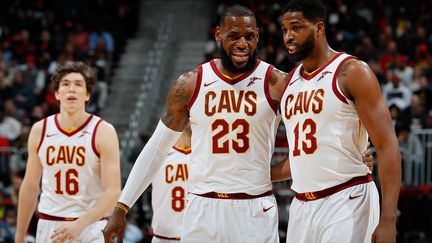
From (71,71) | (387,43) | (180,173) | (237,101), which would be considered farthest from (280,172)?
(387,43)

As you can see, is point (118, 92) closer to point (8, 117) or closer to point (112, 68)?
point (112, 68)

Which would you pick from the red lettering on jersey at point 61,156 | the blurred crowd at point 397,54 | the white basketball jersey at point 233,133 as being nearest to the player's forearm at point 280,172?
the white basketball jersey at point 233,133

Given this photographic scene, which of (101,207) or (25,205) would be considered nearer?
(101,207)

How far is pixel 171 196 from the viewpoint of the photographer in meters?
6.83

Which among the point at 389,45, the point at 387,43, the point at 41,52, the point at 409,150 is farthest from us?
the point at 41,52

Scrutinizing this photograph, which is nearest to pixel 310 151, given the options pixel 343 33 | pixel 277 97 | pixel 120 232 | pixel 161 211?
pixel 277 97

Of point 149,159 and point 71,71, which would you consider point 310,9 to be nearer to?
point 149,159

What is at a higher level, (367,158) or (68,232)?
(367,158)

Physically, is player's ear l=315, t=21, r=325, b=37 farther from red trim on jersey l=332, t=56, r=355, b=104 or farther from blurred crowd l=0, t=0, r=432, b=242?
blurred crowd l=0, t=0, r=432, b=242

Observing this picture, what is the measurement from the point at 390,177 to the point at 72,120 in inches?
127

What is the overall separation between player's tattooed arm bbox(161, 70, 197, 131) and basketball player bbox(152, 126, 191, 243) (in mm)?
1393

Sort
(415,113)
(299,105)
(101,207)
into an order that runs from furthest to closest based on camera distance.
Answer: (415,113) < (101,207) < (299,105)

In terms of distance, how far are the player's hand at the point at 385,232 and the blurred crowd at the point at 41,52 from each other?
909cm

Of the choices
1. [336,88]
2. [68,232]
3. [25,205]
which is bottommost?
[68,232]
